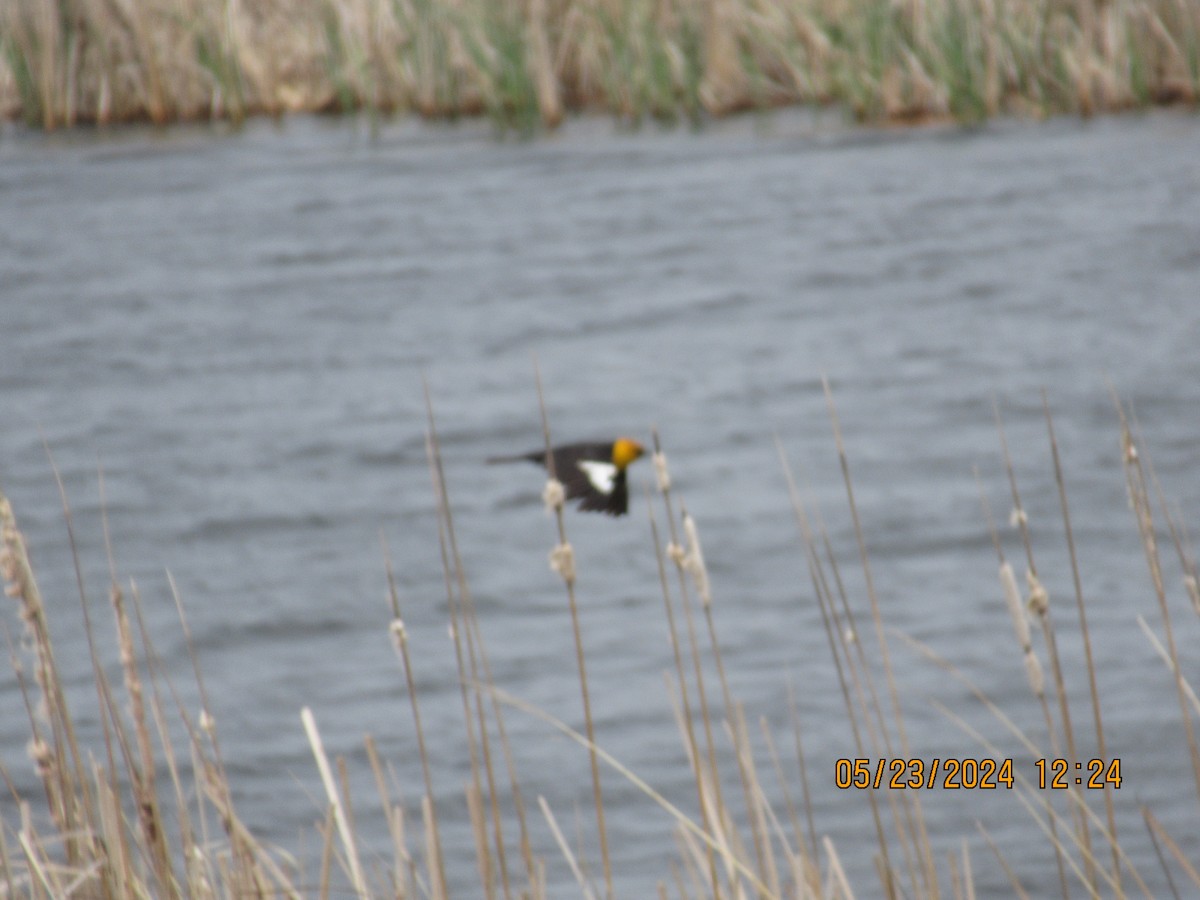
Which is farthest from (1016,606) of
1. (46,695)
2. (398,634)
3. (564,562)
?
(46,695)

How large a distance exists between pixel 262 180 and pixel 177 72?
731 mm

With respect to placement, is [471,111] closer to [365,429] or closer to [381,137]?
[381,137]

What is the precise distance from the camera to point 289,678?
364 centimetres

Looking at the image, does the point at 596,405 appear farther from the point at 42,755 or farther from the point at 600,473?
the point at 42,755

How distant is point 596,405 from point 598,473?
255cm

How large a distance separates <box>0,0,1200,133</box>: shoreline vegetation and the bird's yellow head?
5135 millimetres

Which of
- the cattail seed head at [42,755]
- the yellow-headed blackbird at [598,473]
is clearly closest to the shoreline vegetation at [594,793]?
the cattail seed head at [42,755]

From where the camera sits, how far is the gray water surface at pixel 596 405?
3.28m

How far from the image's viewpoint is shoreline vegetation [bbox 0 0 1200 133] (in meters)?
7.59

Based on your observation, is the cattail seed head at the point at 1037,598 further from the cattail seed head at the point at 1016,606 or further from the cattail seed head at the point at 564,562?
the cattail seed head at the point at 564,562
